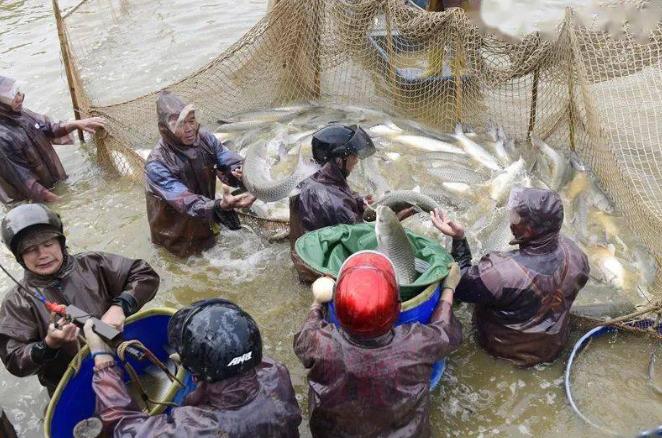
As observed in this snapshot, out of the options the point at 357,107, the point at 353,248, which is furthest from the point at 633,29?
the point at 353,248

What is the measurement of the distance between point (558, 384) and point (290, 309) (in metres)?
2.32

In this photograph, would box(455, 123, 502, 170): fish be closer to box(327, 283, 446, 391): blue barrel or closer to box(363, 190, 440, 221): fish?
box(363, 190, 440, 221): fish

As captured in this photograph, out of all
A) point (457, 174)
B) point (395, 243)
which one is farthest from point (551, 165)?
point (395, 243)

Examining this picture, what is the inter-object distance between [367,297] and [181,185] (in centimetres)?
302

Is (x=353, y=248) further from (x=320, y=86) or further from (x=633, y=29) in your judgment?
(x=320, y=86)

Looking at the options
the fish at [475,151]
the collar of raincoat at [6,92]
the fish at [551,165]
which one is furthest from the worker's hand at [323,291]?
the collar of raincoat at [6,92]

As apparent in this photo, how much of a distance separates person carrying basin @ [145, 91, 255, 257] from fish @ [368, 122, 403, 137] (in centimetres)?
247

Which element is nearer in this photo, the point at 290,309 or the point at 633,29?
the point at 290,309

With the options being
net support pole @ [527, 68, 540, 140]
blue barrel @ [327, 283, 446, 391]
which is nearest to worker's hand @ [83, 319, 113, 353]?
blue barrel @ [327, 283, 446, 391]

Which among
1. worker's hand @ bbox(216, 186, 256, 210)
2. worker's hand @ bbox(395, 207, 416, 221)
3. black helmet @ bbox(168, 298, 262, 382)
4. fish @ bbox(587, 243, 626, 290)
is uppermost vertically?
black helmet @ bbox(168, 298, 262, 382)

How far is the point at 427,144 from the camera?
7.14m

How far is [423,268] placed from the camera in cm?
373

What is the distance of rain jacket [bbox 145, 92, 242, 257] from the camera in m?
4.85

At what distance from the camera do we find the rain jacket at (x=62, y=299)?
10.5 feet
